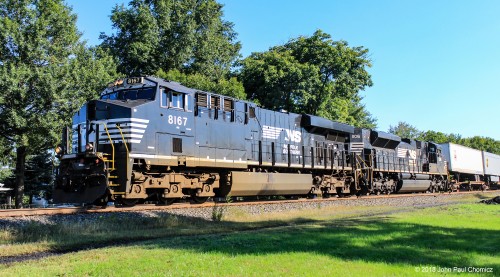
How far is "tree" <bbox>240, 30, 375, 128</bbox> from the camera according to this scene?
109ft

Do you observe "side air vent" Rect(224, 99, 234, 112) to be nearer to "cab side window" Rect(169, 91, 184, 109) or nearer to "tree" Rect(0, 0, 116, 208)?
"cab side window" Rect(169, 91, 184, 109)

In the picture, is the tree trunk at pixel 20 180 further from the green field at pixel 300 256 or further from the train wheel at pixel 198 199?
the green field at pixel 300 256

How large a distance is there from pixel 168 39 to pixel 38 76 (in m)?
→ 12.6

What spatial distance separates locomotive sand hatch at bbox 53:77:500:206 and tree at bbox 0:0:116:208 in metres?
4.75

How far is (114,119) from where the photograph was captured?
1259cm

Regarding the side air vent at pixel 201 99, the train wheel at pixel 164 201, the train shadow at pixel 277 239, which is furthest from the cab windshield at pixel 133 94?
the train shadow at pixel 277 239

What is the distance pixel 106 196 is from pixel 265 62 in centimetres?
2402

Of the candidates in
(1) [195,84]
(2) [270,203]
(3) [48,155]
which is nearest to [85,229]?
(2) [270,203]

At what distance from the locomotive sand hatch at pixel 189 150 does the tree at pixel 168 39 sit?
13.8 metres

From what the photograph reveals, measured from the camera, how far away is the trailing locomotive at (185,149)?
12.2 metres

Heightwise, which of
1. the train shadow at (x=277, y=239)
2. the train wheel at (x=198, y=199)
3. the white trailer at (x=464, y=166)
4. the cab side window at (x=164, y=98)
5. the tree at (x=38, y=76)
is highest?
the tree at (x=38, y=76)

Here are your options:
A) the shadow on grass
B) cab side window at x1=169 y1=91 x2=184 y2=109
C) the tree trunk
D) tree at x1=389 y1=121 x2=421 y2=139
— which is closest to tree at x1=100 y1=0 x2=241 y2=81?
the tree trunk

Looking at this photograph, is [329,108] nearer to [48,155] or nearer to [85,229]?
[48,155]

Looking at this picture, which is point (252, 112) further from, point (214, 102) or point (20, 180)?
point (20, 180)
